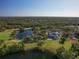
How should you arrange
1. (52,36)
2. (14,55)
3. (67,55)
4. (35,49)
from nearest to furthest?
(67,55), (14,55), (35,49), (52,36)

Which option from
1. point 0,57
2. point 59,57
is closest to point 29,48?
point 0,57

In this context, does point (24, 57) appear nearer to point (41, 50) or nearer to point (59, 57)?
point (41, 50)

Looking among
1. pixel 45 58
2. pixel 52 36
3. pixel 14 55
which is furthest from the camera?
pixel 52 36

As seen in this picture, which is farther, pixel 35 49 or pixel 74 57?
pixel 35 49

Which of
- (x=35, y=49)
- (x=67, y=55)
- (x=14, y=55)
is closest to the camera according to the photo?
(x=67, y=55)

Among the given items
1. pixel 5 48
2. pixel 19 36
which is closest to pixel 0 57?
pixel 5 48

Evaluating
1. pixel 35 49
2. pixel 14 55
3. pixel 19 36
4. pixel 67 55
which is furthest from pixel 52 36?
pixel 67 55

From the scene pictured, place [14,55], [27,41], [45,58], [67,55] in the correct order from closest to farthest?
[67,55] → [45,58] → [14,55] → [27,41]

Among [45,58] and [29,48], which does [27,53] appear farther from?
[45,58]

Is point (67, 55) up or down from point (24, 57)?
up

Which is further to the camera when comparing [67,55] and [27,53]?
[27,53]
